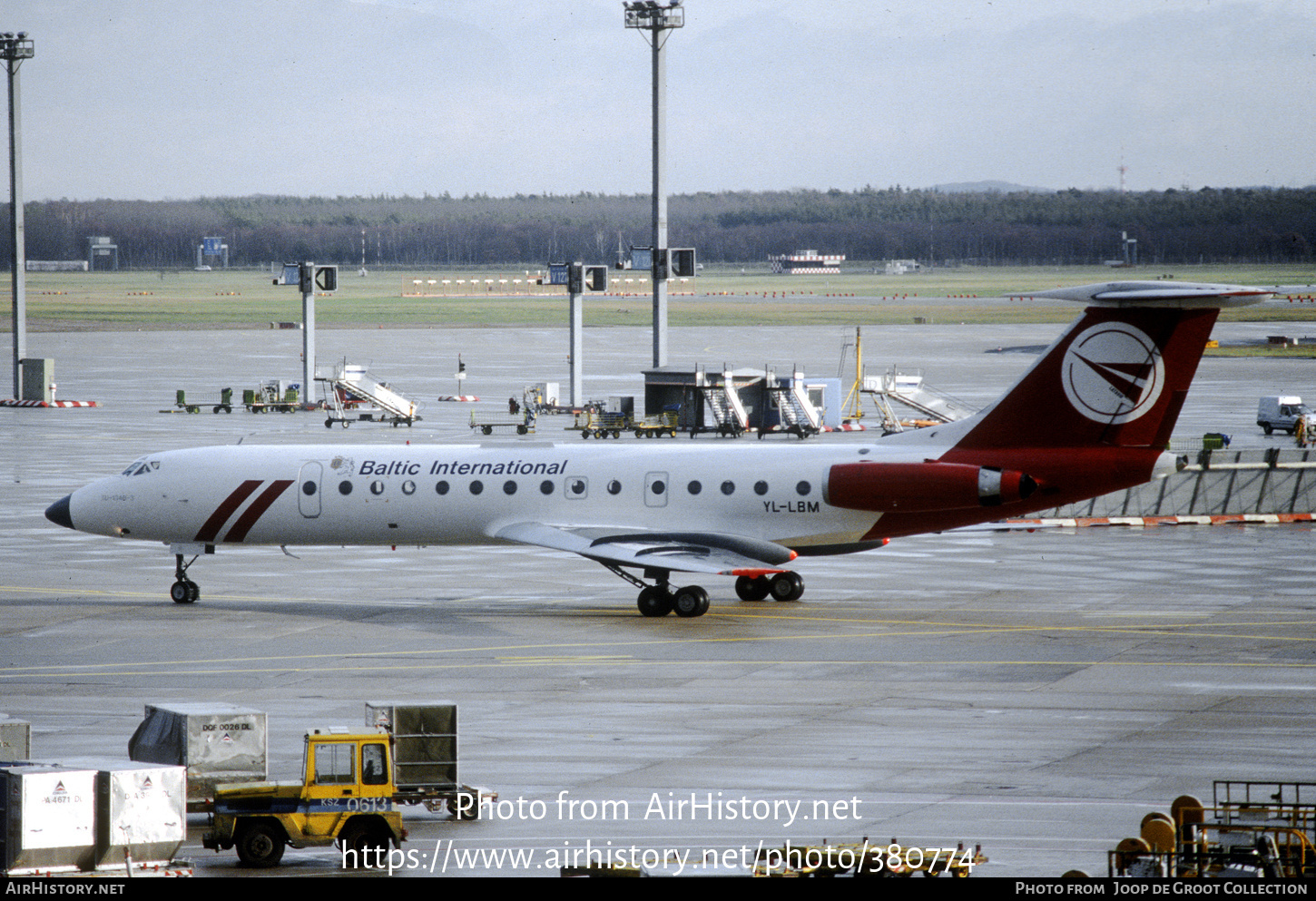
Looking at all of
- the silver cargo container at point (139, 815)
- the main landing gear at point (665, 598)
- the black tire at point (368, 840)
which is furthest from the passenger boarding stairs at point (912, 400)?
the silver cargo container at point (139, 815)

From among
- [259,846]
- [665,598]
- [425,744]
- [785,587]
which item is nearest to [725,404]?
[785,587]

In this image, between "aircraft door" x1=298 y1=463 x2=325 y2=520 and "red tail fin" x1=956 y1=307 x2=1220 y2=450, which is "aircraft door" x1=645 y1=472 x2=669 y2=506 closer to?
"red tail fin" x1=956 y1=307 x2=1220 y2=450

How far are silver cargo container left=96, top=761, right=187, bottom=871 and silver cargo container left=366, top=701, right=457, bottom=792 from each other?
3.63m

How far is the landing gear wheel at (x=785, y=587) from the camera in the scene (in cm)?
3612

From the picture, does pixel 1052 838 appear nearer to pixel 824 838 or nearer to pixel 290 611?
pixel 824 838

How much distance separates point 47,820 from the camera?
15766 millimetres

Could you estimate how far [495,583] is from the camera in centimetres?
3916

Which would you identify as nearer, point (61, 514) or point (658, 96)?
point (61, 514)

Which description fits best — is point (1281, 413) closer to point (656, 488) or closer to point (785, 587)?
point (785, 587)

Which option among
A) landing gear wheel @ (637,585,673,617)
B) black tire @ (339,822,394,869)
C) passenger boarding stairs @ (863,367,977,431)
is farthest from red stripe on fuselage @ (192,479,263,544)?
passenger boarding stairs @ (863,367,977,431)

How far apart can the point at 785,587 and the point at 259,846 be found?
65.7 feet

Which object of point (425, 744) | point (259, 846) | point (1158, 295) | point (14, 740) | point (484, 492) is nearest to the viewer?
point (259, 846)

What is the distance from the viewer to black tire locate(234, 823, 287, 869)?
1728 cm

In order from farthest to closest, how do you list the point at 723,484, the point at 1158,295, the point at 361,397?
the point at 361,397 → the point at 723,484 → the point at 1158,295
